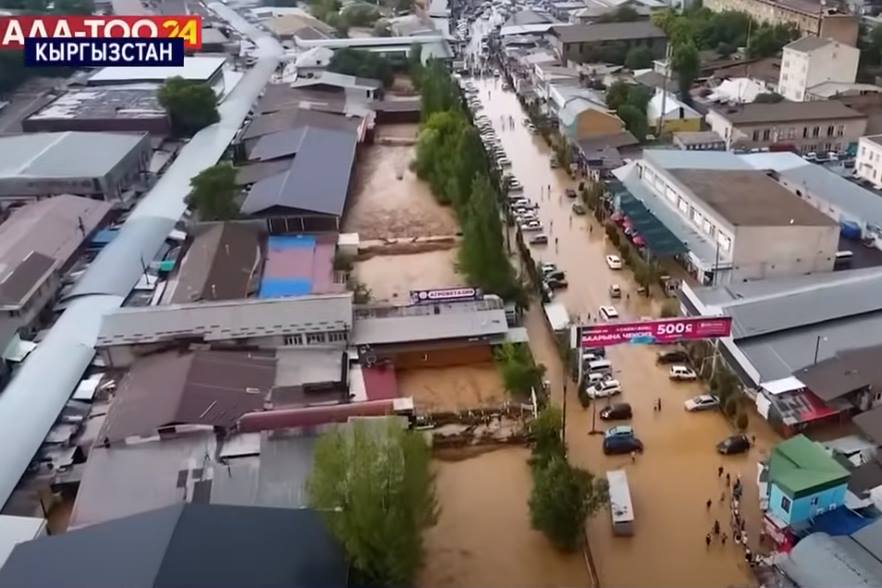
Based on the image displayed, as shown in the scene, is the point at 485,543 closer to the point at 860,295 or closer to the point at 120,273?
the point at 860,295

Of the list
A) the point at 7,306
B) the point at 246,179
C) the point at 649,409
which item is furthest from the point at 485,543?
the point at 246,179

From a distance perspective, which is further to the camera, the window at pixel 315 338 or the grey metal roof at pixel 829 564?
the window at pixel 315 338

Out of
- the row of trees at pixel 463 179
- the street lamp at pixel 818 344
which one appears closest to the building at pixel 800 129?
the row of trees at pixel 463 179

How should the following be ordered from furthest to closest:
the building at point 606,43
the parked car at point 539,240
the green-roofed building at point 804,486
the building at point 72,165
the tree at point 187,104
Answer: the building at point 606,43 → the tree at point 187,104 → the building at point 72,165 → the parked car at point 539,240 → the green-roofed building at point 804,486

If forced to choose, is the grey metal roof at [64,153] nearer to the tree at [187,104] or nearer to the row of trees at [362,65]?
the tree at [187,104]

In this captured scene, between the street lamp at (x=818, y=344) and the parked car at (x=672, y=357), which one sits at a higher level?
the street lamp at (x=818, y=344)

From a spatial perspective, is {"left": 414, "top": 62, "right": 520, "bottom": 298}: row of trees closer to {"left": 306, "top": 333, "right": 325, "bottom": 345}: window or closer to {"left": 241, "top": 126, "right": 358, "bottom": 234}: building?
{"left": 241, "top": 126, "right": 358, "bottom": 234}: building
